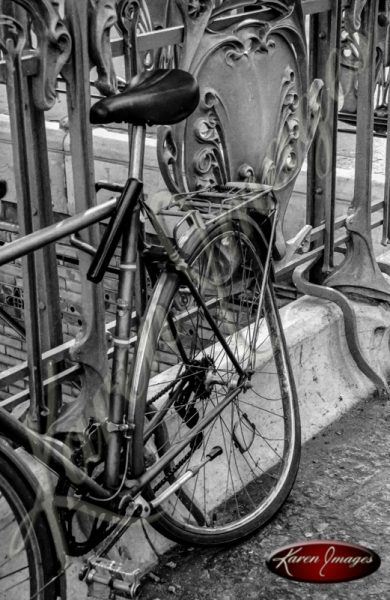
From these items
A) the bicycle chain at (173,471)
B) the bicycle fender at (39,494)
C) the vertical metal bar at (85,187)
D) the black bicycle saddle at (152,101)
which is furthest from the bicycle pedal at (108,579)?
the black bicycle saddle at (152,101)

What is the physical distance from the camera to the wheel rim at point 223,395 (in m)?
3.33

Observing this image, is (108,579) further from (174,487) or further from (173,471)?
(173,471)

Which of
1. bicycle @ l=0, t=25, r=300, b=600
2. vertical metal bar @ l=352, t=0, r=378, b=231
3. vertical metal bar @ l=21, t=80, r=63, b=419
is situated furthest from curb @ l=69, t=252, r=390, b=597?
vertical metal bar @ l=21, t=80, r=63, b=419

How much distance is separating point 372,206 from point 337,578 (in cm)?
209

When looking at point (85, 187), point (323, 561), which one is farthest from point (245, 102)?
point (323, 561)

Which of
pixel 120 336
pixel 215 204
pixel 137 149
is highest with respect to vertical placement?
pixel 137 149

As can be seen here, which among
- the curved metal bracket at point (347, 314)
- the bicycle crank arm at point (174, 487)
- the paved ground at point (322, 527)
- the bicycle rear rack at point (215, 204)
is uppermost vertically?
the bicycle rear rack at point (215, 204)

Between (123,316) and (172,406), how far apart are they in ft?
1.99

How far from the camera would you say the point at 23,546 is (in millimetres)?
2691

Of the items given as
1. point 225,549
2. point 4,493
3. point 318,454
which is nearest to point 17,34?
point 4,493

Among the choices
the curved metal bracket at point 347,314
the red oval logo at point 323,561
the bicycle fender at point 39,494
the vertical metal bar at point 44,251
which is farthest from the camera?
the curved metal bracket at point 347,314

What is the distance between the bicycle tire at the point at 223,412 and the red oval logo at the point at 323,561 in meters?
0.17

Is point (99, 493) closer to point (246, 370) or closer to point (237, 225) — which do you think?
point (246, 370)

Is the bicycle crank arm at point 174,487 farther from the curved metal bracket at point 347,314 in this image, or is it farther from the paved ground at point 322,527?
the curved metal bracket at point 347,314
